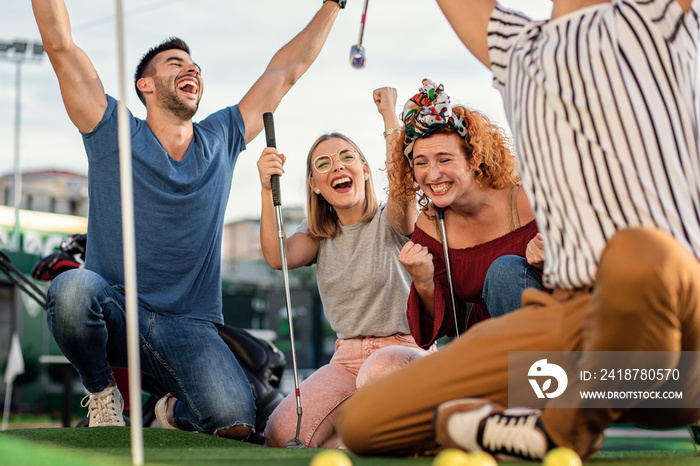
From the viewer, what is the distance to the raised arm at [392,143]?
3393 millimetres

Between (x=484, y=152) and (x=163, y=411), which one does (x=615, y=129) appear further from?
(x=163, y=411)

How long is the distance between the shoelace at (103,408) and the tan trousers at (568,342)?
160 centimetres

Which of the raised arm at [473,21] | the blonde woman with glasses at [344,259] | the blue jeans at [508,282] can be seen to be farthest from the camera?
the blonde woman with glasses at [344,259]

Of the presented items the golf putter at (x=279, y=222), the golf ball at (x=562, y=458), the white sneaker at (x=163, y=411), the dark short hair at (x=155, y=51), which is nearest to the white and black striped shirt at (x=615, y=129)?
the golf ball at (x=562, y=458)

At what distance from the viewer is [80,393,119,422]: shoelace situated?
332 cm

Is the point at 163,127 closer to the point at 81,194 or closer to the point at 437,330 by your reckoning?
the point at 437,330

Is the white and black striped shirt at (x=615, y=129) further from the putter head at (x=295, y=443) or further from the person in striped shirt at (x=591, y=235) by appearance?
the putter head at (x=295, y=443)

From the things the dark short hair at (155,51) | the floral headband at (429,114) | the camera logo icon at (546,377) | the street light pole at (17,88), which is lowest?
the camera logo icon at (546,377)

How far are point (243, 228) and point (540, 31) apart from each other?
35.9 meters

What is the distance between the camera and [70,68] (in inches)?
133

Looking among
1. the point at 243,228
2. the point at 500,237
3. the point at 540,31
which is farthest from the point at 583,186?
the point at 243,228

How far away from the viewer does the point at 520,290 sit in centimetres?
262

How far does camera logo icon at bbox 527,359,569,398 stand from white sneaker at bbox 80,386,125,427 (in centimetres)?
213

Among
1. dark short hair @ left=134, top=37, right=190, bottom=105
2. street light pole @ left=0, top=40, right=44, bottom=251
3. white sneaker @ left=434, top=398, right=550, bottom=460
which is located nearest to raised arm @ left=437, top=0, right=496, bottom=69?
white sneaker @ left=434, top=398, right=550, bottom=460
